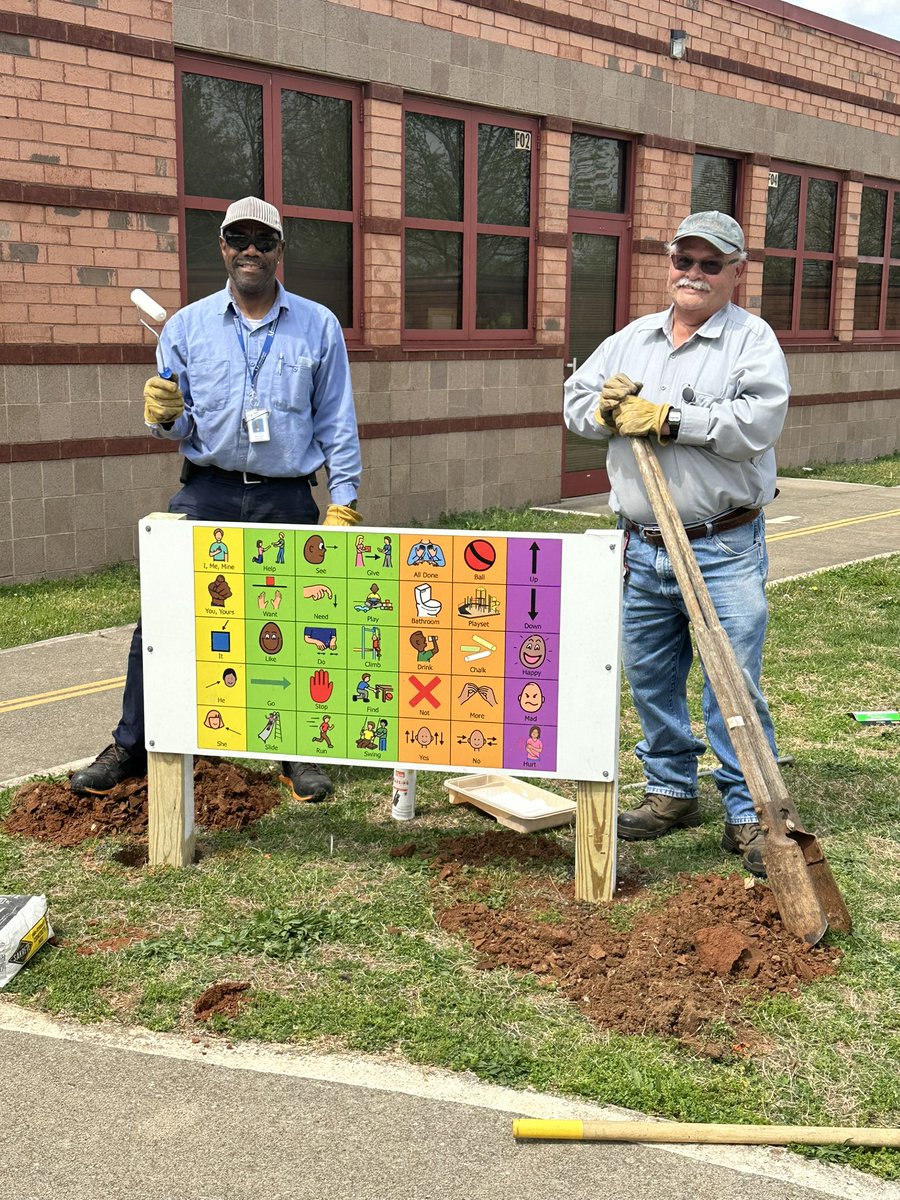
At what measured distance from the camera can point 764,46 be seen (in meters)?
17.1

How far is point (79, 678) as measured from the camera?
24.7 ft

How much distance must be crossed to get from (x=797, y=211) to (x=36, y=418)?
12367mm

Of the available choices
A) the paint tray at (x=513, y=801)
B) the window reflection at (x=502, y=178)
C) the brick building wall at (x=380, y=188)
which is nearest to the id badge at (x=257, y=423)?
the paint tray at (x=513, y=801)

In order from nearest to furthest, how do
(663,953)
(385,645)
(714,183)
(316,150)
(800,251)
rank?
(663,953)
(385,645)
(316,150)
(714,183)
(800,251)

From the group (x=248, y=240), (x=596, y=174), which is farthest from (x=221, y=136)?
(x=248, y=240)

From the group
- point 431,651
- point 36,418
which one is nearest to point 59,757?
point 431,651

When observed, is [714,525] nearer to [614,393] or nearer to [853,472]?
[614,393]

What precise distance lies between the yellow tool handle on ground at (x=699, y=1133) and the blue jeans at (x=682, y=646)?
170cm

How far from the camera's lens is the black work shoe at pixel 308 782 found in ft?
18.1

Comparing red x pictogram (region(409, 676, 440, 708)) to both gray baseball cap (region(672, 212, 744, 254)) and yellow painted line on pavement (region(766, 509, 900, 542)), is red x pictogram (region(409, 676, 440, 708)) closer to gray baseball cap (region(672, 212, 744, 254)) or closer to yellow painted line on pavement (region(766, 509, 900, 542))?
gray baseball cap (region(672, 212, 744, 254))

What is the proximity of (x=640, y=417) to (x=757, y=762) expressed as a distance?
120cm

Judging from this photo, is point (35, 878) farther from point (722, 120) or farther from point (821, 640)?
point (722, 120)

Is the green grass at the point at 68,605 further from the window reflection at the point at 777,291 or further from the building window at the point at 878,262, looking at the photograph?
the building window at the point at 878,262

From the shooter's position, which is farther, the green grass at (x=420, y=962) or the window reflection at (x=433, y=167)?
the window reflection at (x=433, y=167)
